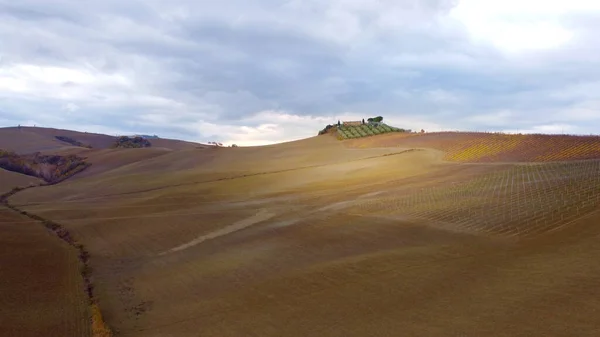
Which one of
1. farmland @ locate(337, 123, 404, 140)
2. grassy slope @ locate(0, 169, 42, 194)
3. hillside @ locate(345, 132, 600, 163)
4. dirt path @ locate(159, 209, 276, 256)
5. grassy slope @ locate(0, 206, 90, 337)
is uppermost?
farmland @ locate(337, 123, 404, 140)

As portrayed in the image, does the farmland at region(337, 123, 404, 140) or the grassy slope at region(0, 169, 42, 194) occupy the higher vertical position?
the farmland at region(337, 123, 404, 140)

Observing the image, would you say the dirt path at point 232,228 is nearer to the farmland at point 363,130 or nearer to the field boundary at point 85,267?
the field boundary at point 85,267

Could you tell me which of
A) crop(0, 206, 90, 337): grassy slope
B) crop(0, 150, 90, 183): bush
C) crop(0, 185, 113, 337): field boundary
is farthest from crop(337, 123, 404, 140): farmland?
crop(0, 206, 90, 337): grassy slope

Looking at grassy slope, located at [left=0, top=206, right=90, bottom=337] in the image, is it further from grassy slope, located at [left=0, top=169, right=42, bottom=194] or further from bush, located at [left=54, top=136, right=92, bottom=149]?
bush, located at [left=54, top=136, right=92, bottom=149]

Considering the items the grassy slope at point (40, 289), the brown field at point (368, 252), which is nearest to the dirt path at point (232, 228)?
the brown field at point (368, 252)

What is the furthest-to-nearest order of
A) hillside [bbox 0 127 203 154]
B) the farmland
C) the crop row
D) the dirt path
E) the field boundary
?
hillside [bbox 0 127 203 154], the farmland, the dirt path, the crop row, the field boundary

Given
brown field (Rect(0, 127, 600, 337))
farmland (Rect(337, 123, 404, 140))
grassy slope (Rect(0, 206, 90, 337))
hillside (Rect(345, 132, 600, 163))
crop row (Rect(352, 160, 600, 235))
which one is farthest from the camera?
farmland (Rect(337, 123, 404, 140))

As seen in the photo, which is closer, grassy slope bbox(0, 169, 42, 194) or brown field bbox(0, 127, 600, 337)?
brown field bbox(0, 127, 600, 337)

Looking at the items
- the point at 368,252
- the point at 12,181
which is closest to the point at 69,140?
the point at 12,181

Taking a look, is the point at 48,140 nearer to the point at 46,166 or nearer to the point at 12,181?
the point at 46,166
